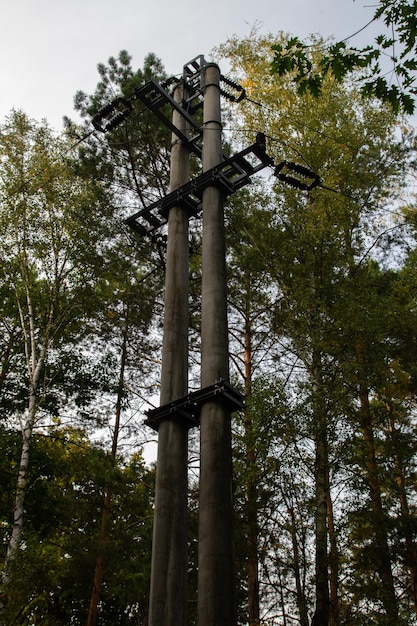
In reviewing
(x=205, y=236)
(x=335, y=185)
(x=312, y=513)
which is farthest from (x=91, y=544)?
(x=335, y=185)

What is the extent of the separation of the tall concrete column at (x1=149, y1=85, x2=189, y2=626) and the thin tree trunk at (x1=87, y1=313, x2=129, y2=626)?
6.26 metres

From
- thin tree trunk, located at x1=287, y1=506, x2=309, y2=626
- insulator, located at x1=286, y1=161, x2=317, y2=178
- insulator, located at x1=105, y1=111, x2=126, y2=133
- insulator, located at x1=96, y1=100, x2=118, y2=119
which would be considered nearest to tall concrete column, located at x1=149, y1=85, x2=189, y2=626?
insulator, located at x1=105, y1=111, x2=126, y2=133

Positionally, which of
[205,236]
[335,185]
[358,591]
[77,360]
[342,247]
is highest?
[335,185]

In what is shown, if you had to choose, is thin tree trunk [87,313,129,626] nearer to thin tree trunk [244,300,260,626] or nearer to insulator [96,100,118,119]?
thin tree trunk [244,300,260,626]

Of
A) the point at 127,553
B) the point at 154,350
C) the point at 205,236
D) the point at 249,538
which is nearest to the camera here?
the point at 205,236

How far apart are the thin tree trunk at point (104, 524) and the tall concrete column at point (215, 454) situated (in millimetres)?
6742

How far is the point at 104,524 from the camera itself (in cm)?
1295

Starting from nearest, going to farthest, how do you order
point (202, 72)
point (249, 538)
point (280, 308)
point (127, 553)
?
1. point (202, 72)
2. point (249, 538)
3. point (127, 553)
4. point (280, 308)

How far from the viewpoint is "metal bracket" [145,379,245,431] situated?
5.48 metres

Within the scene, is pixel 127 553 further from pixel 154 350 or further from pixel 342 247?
pixel 342 247

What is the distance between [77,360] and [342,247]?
6647 mm

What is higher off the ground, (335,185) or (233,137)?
(233,137)

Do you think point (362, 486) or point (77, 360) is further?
point (77, 360)

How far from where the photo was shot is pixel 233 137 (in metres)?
14.8
